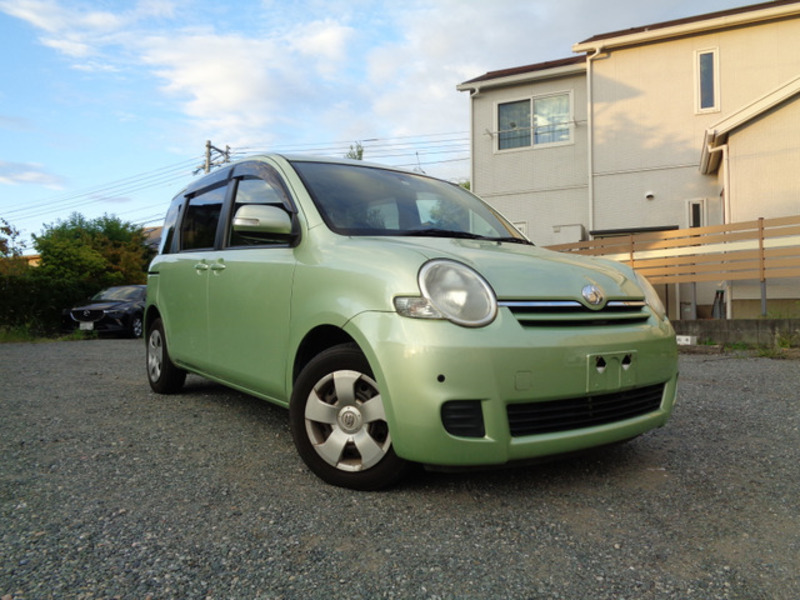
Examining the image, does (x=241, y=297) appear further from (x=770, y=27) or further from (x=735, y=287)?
(x=770, y=27)

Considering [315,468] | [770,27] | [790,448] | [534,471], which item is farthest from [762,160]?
[315,468]

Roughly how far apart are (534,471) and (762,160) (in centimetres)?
1034

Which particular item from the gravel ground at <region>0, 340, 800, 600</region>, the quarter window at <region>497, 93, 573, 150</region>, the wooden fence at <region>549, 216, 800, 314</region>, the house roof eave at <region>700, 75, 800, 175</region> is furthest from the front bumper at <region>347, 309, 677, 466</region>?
the quarter window at <region>497, 93, 573, 150</region>

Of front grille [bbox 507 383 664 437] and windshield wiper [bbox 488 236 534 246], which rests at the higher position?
windshield wiper [bbox 488 236 534 246]

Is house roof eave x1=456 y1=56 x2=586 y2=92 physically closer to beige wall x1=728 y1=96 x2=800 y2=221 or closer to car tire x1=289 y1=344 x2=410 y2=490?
beige wall x1=728 y1=96 x2=800 y2=221

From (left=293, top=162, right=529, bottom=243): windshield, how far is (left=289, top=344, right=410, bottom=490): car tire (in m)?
0.72

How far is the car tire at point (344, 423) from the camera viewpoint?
237 centimetres

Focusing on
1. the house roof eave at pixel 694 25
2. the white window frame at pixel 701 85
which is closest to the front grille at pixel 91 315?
the house roof eave at pixel 694 25

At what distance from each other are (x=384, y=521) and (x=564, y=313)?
108 cm

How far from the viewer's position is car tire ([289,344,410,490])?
237cm

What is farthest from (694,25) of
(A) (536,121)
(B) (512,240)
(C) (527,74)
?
(B) (512,240)

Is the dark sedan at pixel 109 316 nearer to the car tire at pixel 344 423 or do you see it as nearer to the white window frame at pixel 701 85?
the car tire at pixel 344 423

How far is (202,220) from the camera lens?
413cm

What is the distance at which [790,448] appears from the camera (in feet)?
10.2
